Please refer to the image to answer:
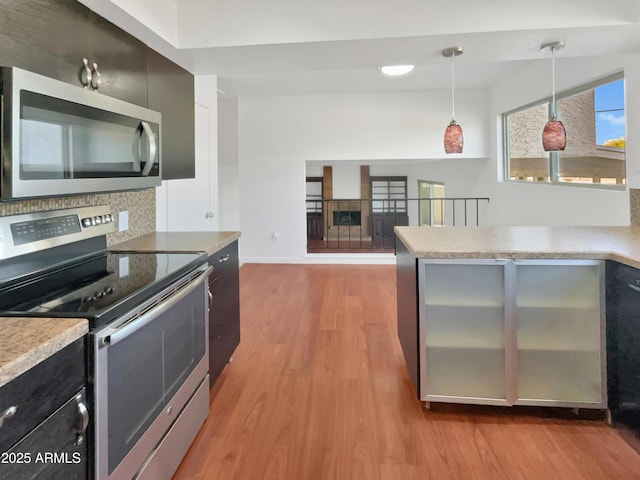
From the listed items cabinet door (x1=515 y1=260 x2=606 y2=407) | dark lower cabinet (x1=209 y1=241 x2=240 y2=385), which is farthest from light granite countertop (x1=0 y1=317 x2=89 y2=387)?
cabinet door (x1=515 y1=260 x2=606 y2=407)

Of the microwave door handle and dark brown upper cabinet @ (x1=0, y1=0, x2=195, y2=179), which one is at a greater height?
dark brown upper cabinet @ (x1=0, y1=0, x2=195, y2=179)

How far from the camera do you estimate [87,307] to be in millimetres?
1161

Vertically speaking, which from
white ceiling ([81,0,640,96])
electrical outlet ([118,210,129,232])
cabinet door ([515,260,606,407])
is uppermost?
white ceiling ([81,0,640,96])

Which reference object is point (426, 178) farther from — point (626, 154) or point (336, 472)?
point (336, 472)

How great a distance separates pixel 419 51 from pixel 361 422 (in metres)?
2.25

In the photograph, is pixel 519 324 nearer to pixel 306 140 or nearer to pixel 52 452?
pixel 52 452

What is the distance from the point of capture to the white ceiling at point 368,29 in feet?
7.16

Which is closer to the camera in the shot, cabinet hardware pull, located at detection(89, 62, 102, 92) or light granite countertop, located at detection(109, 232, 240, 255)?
cabinet hardware pull, located at detection(89, 62, 102, 92)

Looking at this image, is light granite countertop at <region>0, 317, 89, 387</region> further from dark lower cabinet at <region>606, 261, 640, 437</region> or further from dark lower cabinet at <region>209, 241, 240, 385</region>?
dark lower cabinet at <region>606, 261, 640, 437</region>

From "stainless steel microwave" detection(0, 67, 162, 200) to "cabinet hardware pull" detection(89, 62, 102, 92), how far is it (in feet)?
0.34

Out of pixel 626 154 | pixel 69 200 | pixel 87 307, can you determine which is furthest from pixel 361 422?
pixel 626 154

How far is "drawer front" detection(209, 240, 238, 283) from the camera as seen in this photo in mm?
2219

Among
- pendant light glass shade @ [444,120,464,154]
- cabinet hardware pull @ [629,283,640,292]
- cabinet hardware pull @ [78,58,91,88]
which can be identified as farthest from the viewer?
pendant light glass shade @ [444,120,464,154]

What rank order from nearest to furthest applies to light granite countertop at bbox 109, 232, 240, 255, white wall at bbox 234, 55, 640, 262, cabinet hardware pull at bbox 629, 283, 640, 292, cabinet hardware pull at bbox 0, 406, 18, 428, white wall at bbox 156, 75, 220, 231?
cabinet hardware pull at bbox 0, 406, 18, 428 → cabinet hardware pull at bbox 629, 283, 640, 292 → light granite countertop at bbox 109, 232, 240, 255 → white wall at bbox 156, 75, 220, 231 → white wall at bbox 234, 55, 640, 262
